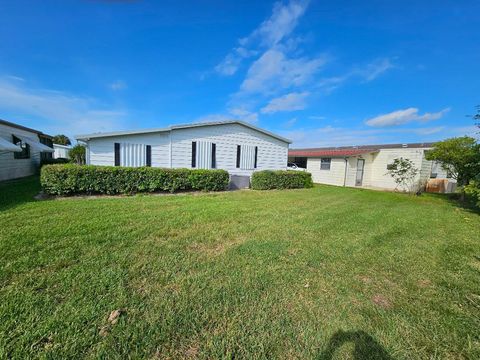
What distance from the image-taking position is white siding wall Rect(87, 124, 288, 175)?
10.1 m

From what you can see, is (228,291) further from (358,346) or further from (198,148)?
(198,148)

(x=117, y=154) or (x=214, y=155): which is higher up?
(x=214, y=155)

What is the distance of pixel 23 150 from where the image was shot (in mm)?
13344

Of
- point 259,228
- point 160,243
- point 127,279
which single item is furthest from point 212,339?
point 259,228

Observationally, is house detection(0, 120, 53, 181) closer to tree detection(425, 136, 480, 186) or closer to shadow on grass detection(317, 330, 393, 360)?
shadow on grass detection(317, 330, 393, 360)

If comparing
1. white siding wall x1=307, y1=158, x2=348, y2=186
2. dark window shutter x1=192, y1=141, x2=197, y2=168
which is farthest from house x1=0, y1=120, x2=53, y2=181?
white siding wall x1=307, y1=158, x2=348, y2=186

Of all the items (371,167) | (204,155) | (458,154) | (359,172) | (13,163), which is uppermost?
(458,154)

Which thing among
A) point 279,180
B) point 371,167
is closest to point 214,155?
point 279,180

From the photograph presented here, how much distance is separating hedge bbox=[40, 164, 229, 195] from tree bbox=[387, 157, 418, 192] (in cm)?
1295

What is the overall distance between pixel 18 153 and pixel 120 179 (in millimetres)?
10623

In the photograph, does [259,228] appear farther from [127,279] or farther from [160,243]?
[127,279]

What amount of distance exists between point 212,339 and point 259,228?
332 centimetres

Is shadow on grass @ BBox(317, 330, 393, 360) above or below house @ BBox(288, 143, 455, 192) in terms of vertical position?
below

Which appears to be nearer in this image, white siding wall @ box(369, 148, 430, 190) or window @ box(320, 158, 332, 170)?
white siding wall @ box(369, 148, 430, 190)
